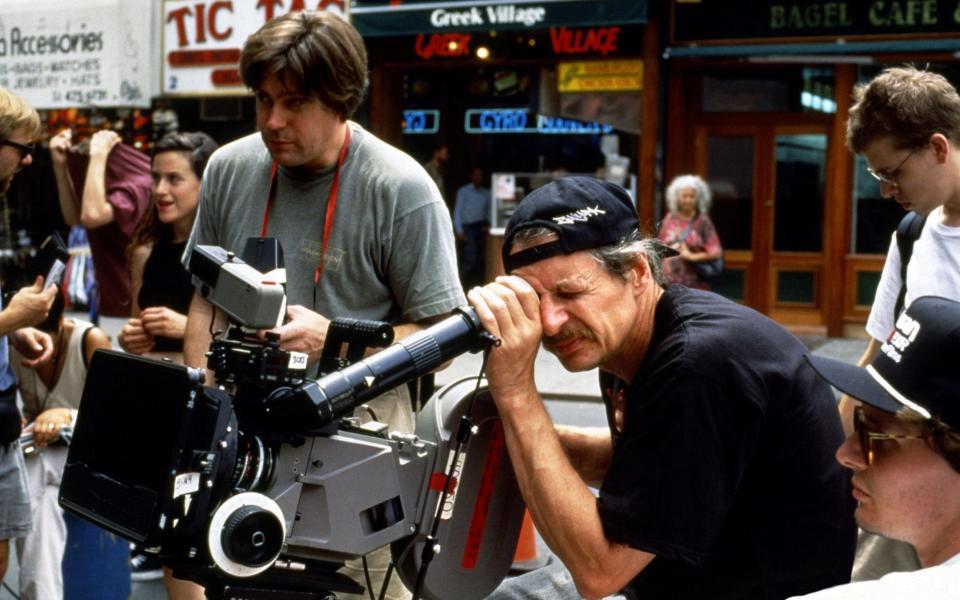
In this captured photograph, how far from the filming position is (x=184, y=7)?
566 inches

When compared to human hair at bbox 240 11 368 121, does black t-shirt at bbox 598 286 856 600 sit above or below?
below

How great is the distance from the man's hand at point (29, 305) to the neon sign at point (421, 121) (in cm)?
1230

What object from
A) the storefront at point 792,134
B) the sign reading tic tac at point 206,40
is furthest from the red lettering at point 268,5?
the storefront at point 792,134

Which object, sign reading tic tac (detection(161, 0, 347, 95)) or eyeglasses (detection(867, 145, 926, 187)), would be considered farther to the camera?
sign reading tic tac (detection(161, 0, 347, 95))

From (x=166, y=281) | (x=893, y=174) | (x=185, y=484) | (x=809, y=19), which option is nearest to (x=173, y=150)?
(x=166, y=281)

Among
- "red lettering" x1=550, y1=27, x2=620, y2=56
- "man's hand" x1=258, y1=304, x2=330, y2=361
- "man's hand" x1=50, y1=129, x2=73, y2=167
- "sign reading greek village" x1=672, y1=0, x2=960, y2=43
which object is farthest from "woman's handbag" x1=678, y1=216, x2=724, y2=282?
"man's hand" x1=258, y1=304, x2=330, y2=361

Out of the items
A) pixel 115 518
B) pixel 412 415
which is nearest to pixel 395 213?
pixel 412 415

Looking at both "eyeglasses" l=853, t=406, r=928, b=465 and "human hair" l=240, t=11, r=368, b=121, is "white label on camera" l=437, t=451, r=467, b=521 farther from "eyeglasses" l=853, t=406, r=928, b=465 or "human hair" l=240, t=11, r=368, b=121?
"human hair" l=240, t=11, r=368, b=121

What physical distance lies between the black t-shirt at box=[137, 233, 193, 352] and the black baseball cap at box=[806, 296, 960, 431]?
2.93 m

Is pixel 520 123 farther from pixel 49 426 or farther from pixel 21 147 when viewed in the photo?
pixel 21 147

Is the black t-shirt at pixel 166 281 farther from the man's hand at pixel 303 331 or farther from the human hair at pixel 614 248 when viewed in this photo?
the human hair at pixel 614 248

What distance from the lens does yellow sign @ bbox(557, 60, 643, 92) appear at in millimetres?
14031

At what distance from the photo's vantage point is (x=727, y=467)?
7.64 feet

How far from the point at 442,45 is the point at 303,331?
12.5 meters
